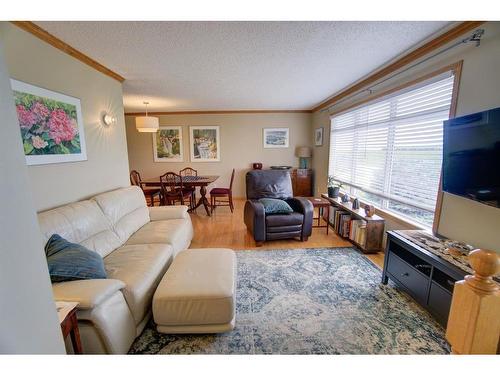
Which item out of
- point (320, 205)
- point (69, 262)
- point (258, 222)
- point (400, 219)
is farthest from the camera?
point (320, 205)

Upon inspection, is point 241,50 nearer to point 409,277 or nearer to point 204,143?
point 409,277

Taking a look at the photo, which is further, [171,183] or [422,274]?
[171,183]

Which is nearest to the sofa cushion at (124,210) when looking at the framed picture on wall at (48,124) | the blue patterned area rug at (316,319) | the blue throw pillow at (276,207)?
the framed picture on wall at (48,124)

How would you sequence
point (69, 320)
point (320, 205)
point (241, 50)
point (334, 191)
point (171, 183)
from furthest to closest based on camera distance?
point (171, 183)
point (334, 191)
point (320, 205)
point (241, 50)
point (69, 320)

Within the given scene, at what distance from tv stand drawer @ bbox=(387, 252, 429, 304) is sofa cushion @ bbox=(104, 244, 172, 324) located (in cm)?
212

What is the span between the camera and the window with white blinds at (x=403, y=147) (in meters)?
2.14

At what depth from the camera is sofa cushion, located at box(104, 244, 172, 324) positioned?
1505mm

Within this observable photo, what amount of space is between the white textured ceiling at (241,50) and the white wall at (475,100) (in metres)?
0.30

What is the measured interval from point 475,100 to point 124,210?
3476 mm

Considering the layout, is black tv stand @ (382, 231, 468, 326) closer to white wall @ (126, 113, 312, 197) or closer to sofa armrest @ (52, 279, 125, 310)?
sofa armrest @ (52, 279, 125, 310)

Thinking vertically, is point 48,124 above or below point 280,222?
above

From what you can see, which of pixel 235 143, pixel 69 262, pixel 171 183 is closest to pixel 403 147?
pixel 69 262

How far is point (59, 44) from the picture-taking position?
6.57 ft

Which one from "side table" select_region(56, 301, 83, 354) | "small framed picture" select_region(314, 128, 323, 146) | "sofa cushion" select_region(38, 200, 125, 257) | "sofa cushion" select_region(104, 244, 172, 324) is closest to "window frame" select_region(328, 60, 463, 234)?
"small framed picture" select_region(314, 128, 323, 146)
